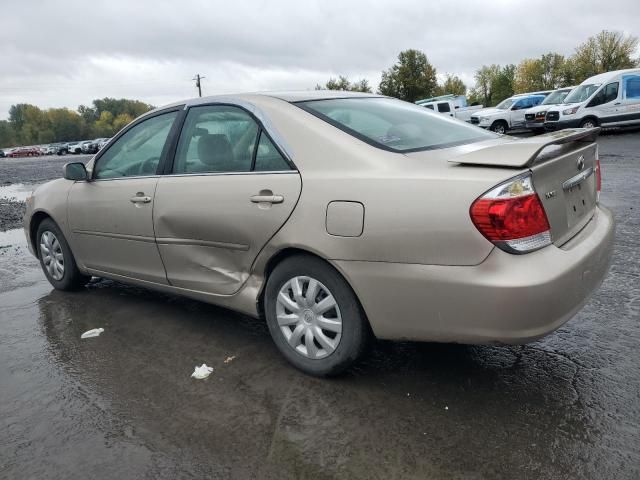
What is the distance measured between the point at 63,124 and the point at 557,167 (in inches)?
5035

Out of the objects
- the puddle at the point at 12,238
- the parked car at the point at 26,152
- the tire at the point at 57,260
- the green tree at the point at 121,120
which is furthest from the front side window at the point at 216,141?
the green tree at the point at 121,120

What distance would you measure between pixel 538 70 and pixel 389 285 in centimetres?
7762

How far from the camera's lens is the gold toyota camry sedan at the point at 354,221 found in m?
2.43

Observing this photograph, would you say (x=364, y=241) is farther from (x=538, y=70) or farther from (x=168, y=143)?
(x=538, y=70)

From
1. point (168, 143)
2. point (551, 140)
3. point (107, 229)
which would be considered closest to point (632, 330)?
point (551, 140)

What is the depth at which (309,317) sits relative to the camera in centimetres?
301

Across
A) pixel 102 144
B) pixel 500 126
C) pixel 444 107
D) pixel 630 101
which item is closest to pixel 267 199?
pixel 630 101

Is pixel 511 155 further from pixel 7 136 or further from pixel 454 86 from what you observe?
pixel 7 136

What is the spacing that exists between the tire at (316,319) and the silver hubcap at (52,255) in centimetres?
262

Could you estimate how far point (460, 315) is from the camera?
2.49 m

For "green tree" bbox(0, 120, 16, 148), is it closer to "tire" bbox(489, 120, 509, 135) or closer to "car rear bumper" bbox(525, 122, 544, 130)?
"tire" bbox(489, 120, 509, 135)

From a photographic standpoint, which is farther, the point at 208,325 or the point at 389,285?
the point at 208,325

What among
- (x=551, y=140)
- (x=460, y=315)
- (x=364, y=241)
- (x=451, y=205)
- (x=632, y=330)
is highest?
(x=551, y=140)

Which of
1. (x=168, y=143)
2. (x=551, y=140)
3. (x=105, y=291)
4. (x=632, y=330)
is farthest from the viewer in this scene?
(x=105, y=291)
